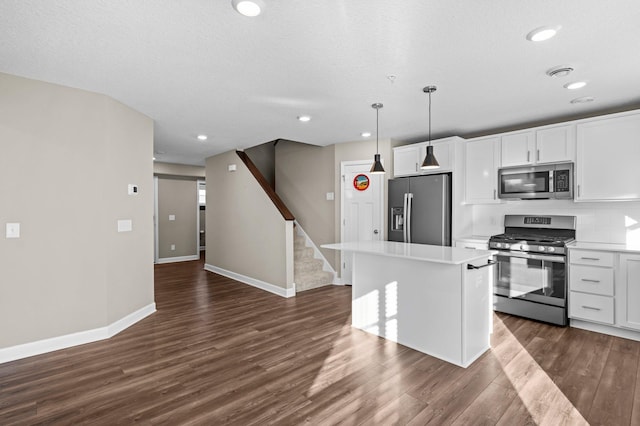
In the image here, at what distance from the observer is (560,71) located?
2.66 meters

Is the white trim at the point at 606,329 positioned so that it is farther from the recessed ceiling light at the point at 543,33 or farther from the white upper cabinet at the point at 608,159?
the recessed ceiling light at the point at 543,33

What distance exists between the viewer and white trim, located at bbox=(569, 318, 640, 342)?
3.22 meters

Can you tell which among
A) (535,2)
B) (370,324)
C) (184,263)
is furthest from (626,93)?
(184,263)

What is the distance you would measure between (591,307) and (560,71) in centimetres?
247

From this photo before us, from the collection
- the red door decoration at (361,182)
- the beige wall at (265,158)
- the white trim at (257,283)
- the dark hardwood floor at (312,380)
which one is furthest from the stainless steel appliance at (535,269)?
the beige wall at (265,158)

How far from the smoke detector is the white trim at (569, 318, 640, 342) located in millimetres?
2632

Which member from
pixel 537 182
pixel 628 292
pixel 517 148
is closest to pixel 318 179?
pixel 517 148

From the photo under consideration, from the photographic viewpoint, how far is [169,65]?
2.57 metres

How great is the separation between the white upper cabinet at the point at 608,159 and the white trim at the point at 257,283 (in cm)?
391

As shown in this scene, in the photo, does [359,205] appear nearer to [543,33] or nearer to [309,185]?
[309,185]

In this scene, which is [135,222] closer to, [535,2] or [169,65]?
[169,65]

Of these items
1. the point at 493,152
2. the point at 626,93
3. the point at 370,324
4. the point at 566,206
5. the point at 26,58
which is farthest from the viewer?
the point at 493,152

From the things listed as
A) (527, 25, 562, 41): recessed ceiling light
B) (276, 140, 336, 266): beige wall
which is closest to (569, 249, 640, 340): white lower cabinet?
(527, 25, 562, 41): recessed ceiling light

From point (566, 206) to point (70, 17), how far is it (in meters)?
5.20
